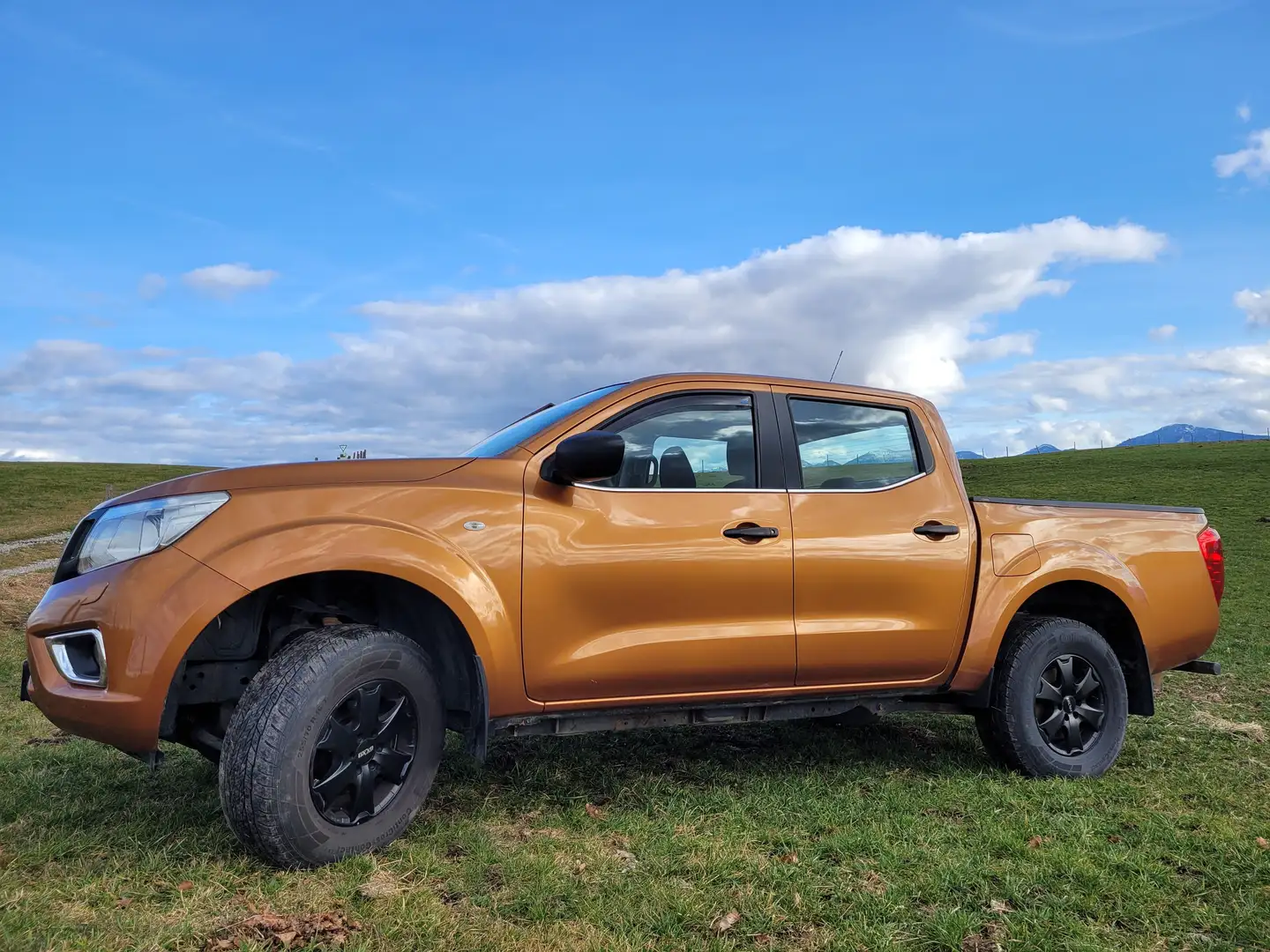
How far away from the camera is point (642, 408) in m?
4.40

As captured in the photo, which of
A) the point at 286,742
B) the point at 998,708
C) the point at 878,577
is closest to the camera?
the point at 286,742

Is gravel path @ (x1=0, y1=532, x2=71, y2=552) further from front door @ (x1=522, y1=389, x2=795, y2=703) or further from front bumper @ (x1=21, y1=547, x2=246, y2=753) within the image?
front door @ (x1=522, y1=389, x2=795, y2=703)

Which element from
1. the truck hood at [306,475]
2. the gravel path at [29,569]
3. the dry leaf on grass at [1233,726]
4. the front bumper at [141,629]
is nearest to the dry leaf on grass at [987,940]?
the truck hood at [306,475]

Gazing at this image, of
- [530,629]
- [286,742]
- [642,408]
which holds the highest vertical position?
[642,408]

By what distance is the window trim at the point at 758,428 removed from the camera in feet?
14.2

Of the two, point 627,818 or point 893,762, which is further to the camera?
point 893,762

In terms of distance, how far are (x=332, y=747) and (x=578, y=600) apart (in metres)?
1.10

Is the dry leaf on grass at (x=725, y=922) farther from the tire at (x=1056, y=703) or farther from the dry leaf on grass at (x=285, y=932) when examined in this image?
the tire at (x=1056, y=703)

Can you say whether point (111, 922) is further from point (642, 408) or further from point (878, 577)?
point (878, 577)

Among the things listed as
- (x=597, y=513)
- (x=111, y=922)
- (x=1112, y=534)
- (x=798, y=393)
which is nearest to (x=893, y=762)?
(x=1112, y=534)

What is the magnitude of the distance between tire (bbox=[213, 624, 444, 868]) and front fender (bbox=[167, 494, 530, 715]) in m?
0.25

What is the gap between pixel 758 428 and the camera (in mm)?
4676

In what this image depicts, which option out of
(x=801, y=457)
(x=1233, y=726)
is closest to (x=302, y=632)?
(x=801, y=457)

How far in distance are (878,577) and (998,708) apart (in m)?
1.10
